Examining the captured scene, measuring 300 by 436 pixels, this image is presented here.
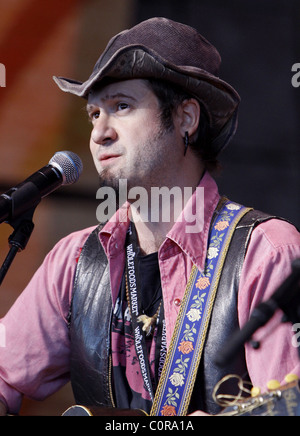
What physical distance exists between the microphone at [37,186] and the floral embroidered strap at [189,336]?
2.00ft

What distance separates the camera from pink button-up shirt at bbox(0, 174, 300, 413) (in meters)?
2.25

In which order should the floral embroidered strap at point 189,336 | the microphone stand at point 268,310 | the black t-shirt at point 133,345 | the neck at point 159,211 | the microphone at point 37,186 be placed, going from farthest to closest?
the neck at point 159,211
the black t-shirt at point 133,345
the floral embroidered strap at point 189,336
the microphone at point 37,186
the microphone stand at point 268,310

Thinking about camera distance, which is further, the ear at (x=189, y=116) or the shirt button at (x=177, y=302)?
the ear at (x=189, y=116)

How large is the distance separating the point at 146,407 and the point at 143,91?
1.12m

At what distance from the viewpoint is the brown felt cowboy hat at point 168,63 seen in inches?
93.3

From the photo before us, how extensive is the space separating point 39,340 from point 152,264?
1.75 feet

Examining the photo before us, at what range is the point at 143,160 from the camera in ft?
7.88

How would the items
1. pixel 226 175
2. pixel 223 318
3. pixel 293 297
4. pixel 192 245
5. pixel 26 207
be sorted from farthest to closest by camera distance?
pixel 226 175 → pixel 192 245 → pixel 223 318 → pixel 26 207 → pixel 293 297

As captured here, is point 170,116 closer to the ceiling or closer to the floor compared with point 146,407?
closer to the ceiling

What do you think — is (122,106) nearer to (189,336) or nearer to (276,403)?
(189,336)

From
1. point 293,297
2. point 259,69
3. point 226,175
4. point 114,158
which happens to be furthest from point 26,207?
point 259,69

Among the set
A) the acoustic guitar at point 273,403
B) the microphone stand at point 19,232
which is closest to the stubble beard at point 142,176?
the microphone stand at point 19,232

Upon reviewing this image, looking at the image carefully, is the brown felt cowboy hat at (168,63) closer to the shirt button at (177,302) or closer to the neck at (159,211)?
the neck at (159,211)

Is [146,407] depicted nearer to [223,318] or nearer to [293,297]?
[223,318]
